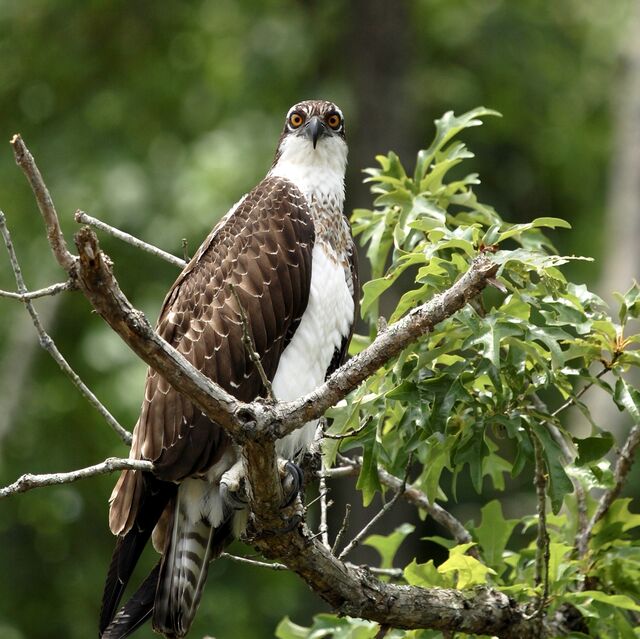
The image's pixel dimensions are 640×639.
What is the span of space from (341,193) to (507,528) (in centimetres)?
162

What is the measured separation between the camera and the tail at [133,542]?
404cm

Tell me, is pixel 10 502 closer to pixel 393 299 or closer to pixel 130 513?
pixel 393 299

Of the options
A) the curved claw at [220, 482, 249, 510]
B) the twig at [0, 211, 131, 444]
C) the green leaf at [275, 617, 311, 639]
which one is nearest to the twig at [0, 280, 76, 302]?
the twig at [0, 211, 131, 444]

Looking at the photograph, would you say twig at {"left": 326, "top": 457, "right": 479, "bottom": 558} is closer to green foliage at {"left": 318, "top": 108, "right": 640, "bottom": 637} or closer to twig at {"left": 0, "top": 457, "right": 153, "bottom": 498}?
green foliage at {"left": 318, "top": 108, "right": 640, "bottom": 637}

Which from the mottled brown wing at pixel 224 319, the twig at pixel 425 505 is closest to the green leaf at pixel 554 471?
the twig at pixel 425 505

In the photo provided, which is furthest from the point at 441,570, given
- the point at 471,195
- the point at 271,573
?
the point at 271,573

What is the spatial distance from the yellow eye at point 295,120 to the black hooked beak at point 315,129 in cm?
8

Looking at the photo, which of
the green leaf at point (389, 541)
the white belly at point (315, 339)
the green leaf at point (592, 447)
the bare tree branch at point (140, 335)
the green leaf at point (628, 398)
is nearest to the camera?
the bare tree branch at point (140, 335)

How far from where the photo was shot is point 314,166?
16.3 ft

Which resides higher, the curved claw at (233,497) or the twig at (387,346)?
the twig at (387,346)

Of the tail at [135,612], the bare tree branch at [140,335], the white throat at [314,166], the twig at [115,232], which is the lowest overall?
the tail at [135,612]

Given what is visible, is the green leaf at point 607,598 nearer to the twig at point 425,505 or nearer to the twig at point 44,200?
the twig at point 425,505

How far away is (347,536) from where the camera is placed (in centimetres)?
902

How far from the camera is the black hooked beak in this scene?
5.02 meters
